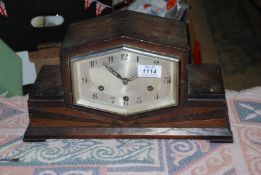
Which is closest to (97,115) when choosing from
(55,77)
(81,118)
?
(81,118)

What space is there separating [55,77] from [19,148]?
0.62ft

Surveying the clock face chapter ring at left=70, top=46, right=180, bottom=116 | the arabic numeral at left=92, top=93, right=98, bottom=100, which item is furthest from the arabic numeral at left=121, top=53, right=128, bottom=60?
the arabic numeral at left=92, top=93, right=98, bottom=100

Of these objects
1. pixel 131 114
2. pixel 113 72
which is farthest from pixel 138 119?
pixel 113 72

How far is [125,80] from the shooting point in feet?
2.99

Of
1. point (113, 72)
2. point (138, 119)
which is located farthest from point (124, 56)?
point (138, 119)

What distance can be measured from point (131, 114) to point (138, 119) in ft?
0.07

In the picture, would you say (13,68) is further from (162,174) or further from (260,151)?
(260,151)

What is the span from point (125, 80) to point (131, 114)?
0.08 metres

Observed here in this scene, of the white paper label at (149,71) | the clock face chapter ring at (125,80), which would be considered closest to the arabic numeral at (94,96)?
the clock face chapter ring at (125,80)

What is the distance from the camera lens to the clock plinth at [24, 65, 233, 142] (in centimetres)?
94

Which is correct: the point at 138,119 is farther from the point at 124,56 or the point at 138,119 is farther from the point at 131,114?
the point at 124,56

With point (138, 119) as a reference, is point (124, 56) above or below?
above

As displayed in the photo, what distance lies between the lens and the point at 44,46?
5.73ft

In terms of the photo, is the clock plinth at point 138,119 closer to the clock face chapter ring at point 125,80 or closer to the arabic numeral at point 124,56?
the clock face chapter ring at point 125,80
